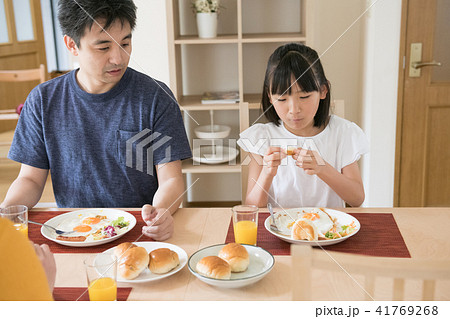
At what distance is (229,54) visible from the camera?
240 centimetres

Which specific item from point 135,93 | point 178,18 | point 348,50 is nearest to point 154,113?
point 135,93

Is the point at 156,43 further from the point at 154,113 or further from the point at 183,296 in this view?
the point at 183,296

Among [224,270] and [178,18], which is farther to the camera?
[178,18]

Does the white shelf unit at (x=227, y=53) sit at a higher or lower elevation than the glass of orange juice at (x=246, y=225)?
higher

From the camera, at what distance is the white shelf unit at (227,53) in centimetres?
222

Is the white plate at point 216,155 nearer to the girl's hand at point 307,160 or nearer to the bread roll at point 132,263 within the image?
the girl's hand at point 307,160

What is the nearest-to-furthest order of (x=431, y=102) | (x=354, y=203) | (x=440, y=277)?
(x=440, y=277), (x=354, y=203), (x=431, y=102)

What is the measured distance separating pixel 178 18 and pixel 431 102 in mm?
1265

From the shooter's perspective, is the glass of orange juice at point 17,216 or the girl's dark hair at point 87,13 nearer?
the glass of orange juice at point 17,216

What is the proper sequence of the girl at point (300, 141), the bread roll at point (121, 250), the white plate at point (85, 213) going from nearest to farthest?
the bread roll at point (121, 250) < the white plate at point (85, 213) < the girl at point (300, 141)

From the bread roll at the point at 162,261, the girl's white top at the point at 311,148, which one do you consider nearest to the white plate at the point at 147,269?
the bread roll at the point at 162,261

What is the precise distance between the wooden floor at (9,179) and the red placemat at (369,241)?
221cm

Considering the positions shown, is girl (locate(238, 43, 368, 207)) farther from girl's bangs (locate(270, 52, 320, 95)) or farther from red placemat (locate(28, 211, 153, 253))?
red placemat (locate(28, 211, 153, 253))

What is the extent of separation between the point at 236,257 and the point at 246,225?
14 centimetres
